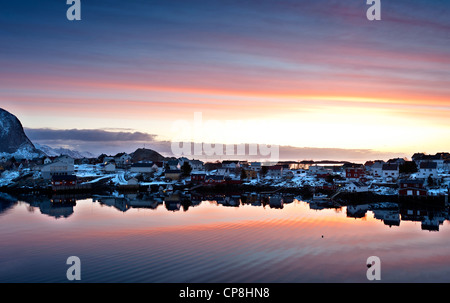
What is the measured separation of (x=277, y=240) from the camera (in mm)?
27688

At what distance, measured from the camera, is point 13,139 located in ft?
484

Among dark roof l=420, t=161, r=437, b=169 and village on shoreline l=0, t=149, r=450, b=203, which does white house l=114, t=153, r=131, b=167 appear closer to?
village on shoreline l=0, t=149, r=450, b=203

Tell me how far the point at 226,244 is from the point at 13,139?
484ft

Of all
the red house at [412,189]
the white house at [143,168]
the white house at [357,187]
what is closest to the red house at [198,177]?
the white house at [143,168]

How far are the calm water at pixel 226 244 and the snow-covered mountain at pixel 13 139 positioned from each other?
110207 millimetres

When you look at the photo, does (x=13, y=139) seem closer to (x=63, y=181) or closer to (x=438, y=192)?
(x=63, y=181)

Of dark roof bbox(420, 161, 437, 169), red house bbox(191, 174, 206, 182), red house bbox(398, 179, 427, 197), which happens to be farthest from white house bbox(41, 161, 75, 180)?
dark roof bbox(420, 161, 437, 169)

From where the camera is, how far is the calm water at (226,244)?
66.2 feet

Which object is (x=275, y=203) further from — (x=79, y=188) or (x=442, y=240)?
(x=79, y=188)

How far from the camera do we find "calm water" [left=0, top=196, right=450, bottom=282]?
2017 centimetres

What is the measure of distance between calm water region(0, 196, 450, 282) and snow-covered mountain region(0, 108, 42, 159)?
110 m

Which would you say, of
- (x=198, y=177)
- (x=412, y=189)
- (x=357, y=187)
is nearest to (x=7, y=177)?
(x=198, y=177)

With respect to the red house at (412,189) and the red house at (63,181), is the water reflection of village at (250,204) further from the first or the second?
the red house at (63,181)
